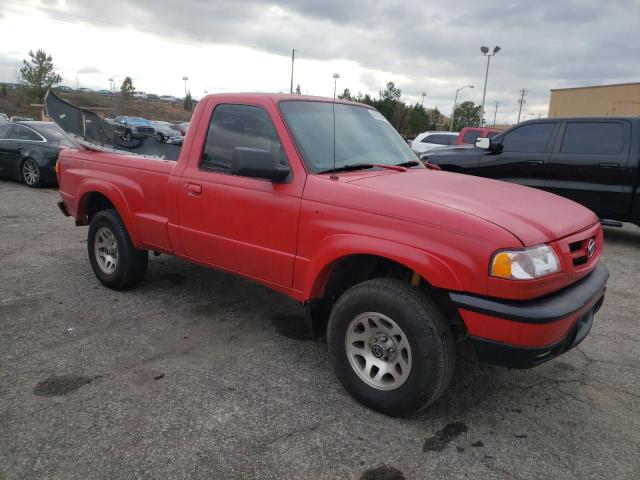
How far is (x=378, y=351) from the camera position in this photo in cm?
300

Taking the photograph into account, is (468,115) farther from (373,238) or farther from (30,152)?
(373,238)

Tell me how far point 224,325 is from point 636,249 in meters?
6.44

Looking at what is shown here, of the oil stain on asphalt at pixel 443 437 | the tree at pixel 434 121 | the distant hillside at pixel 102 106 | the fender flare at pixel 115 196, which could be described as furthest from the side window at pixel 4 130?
the tree at pixel 434 121

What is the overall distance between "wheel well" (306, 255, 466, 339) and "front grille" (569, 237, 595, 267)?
74 cm

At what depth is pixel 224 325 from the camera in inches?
168

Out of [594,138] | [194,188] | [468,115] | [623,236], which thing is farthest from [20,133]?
[468,115]

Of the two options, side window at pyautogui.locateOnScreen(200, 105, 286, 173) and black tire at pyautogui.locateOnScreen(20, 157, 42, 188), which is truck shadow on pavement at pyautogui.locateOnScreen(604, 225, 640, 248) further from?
black tire at pyautogui.locateOnScreen(20, 157, 42, 188)

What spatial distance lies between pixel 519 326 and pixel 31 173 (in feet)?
38.4

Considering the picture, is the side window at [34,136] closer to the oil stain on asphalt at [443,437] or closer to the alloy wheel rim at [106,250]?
the alloy wheel rim at [106,250]

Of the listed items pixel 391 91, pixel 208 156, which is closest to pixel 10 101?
pixel 391 91

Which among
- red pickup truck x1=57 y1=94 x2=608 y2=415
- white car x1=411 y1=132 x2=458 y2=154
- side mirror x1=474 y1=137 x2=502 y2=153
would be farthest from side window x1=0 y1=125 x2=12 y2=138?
white car x1=411 y1=132 x2=458 y2=154

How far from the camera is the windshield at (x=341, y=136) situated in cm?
345

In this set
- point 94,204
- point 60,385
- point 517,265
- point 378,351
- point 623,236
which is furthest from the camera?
point 623,236

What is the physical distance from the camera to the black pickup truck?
7281mm
